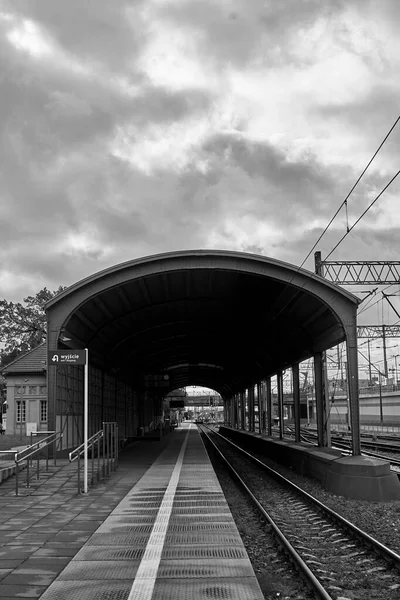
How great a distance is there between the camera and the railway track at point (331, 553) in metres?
7.01

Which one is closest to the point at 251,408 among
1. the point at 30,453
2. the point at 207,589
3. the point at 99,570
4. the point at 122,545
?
the point at 30,453

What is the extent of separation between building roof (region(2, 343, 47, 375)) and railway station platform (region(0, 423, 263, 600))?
15.3 metres

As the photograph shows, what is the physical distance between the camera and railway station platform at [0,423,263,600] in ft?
19.9

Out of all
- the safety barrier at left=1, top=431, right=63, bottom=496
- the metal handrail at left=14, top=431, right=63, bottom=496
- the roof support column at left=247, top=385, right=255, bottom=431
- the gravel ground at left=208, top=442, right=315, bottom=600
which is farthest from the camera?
the roof support column at left=247, top=385, right=255, bottom=431

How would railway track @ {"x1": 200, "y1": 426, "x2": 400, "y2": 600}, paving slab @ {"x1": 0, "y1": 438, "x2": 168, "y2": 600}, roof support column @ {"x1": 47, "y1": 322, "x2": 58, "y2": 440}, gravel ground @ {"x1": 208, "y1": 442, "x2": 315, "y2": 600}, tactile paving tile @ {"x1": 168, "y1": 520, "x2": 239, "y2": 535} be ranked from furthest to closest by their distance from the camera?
roof support column @ {"x1": 47, "y1": 322, "x2": 58, "y2": 440}
tactile paving tile @ {"x1": 168, "y1": 520, "x2": 239, "y2": 535}
railway track @ {"x1": 200, "y1": 426, "x2": 400, "y2": 600}
gravel ground @ {"x1": 208, "y1": 442, "x2": 315, "y2": 600}
paving slab @ {"x1": 0, "y1": 438, "x2": 168, "y2": 600}

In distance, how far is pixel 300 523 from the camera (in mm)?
11641

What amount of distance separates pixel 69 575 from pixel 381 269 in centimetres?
2423

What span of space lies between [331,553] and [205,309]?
18.1 m

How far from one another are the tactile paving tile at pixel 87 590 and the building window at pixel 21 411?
24173 mm

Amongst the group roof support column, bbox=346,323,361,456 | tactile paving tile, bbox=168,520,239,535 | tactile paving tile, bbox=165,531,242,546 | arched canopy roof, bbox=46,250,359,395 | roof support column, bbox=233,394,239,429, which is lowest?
roof support column, bbox=233,394,239,429

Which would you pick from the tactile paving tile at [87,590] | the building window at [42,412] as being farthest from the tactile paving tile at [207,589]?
the building window at [42,412]

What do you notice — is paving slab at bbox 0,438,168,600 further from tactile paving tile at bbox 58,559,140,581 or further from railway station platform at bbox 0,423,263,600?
tactile paving tile at bbox 58,559,140,581

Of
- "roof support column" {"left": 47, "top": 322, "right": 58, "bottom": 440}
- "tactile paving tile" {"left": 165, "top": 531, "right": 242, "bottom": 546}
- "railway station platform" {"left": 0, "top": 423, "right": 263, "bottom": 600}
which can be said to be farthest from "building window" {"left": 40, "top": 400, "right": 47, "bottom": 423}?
"tactile paving tile" {"left": 165, "top": 531, "right": 242, "bottom": 546}

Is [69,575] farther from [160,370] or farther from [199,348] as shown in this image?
[160,370]
